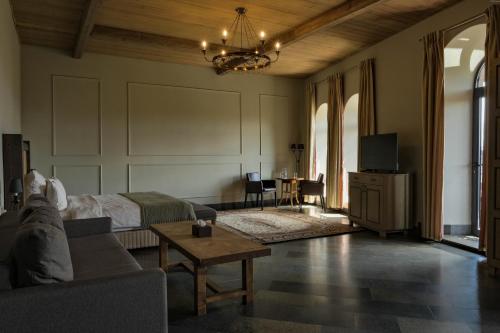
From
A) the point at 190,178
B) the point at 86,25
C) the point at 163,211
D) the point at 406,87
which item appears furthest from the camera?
the point at 190,178

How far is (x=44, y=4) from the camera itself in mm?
4383

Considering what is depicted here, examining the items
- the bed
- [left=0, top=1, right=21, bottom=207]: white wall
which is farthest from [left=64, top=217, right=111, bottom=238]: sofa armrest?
[left=0, top=1, right=21, bottom=207]: white wall

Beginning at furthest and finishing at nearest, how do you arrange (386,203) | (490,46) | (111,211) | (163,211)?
1. (386,203)
2. (163,211)
3. (111,211)
4. (490,46)

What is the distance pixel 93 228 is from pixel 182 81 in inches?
176

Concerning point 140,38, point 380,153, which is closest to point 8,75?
point 140,38

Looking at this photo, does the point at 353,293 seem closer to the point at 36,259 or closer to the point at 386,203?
the point at 386,203

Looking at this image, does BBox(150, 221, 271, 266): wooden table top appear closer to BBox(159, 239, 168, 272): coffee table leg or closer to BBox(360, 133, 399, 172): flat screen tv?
BBox(159, 239, 168, 272): coffee table leg

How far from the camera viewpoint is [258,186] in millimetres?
7320

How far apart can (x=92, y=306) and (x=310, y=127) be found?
6810mm

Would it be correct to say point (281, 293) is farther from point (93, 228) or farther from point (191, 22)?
point (191, 22)

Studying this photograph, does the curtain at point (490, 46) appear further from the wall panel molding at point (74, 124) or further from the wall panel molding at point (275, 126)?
the wall panel molding at point (74, 124)

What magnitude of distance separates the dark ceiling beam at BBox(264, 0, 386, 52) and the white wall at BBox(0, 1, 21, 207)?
3.57 meters

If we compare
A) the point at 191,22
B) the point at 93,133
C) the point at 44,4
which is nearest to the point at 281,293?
the point at 191,22

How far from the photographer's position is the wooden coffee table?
252cm
